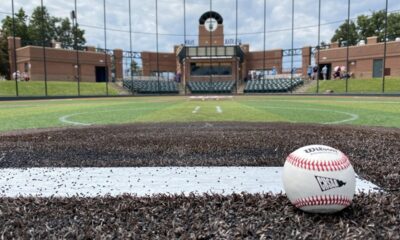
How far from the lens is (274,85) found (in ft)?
139

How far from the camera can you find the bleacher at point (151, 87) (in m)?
42.8

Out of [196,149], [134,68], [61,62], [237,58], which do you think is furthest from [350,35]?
[196,149]

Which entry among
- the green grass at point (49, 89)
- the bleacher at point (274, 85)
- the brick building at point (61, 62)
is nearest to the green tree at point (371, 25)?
the bleacher at point (274, 85)

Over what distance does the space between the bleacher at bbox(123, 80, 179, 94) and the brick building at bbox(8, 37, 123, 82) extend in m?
3.75

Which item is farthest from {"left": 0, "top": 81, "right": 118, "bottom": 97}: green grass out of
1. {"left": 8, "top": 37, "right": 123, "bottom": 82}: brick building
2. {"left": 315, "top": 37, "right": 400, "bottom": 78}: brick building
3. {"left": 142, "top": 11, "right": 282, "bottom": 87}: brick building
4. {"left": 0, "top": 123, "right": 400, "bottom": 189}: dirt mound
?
{"left": 315, "top": 37, "right": 400, "bottom": 78}: brick building

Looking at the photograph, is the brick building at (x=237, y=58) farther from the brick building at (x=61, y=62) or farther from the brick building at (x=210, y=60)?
the brick building at (x=61, y=62)

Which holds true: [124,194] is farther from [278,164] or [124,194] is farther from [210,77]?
[210,77]

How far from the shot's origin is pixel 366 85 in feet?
A: 121

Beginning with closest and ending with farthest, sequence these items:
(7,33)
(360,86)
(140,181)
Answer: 1. (140,181)
2. (360,86)
3. (7,33)

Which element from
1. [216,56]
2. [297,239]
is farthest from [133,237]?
[216,56]

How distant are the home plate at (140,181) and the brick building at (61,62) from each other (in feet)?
134

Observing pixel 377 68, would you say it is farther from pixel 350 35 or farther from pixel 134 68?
pixel 134 68

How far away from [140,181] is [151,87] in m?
41.7

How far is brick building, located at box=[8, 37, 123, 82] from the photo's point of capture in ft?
153
